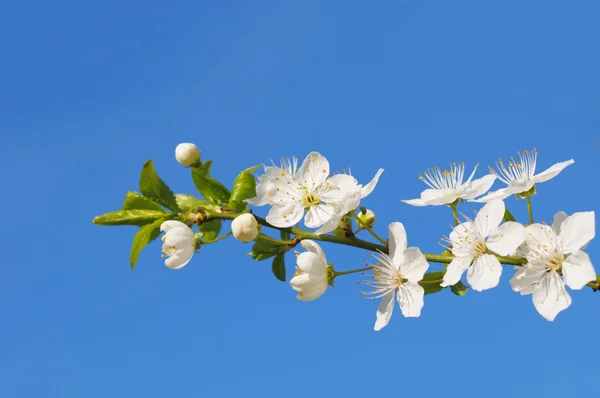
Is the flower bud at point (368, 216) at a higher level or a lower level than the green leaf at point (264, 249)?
higher

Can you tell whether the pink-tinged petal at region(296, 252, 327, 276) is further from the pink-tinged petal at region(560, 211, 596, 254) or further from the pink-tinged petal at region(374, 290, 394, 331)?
the pink-tinged petal at region(560, 211, 596, 254)

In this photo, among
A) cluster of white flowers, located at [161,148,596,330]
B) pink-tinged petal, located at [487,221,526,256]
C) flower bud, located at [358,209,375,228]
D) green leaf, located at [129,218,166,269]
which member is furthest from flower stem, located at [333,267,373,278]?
green leaf, located at [129,218,166,269]

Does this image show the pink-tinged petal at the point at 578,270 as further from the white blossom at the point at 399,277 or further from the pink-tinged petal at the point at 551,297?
the white blossom at the point at 399,277

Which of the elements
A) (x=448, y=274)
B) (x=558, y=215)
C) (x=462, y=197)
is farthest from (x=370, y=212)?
(x=558, y=215)

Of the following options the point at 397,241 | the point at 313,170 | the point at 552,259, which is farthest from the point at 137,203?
the point at 552,259

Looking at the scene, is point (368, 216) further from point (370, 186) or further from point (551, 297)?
point (551, 297)

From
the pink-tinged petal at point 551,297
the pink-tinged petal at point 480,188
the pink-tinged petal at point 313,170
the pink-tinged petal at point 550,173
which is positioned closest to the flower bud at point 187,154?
the pink-tinged petal at point 313,170
